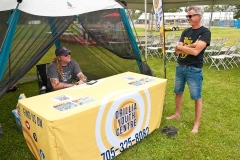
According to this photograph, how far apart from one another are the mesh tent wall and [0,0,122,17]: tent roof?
0.04 feet

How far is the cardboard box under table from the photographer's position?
1.95m

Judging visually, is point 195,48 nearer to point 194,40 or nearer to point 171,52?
point 194,40

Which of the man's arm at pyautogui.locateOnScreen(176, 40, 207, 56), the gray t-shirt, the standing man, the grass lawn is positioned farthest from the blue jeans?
the gray t-shirt

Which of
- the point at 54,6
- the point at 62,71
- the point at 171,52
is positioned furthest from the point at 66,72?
the point at 171,52

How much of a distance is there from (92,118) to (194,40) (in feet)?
5.11

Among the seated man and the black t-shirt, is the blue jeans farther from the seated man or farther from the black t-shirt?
the seated man

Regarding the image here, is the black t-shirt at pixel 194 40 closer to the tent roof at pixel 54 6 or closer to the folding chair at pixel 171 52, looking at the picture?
the tent roof at pixel 54 6

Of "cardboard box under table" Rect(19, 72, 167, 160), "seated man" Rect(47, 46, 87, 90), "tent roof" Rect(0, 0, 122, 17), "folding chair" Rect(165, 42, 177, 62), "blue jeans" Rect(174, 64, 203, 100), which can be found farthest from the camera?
"folding chair" Rect(165, 42, 177, 62)

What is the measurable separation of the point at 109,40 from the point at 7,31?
1427 millimetres

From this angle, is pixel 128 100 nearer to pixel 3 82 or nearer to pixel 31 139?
pixel 31 139

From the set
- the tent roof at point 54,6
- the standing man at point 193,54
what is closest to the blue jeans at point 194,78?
the standing man at point 193,54

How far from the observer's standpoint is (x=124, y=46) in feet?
12.0

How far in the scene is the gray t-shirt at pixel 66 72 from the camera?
3.04m

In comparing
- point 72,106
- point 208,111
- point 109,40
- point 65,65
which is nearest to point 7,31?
point 65,65
